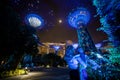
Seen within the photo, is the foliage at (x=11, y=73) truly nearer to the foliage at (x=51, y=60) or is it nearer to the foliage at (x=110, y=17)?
the foliage at (x=110, y=17)

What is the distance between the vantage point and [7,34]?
59.7 ft

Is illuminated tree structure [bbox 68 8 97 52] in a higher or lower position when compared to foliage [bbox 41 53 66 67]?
lower

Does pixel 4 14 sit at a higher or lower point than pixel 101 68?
higher

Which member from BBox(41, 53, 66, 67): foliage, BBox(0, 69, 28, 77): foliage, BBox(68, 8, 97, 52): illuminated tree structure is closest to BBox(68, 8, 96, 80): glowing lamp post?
BBox(68, 8, 97, 52): illuminated tree structure

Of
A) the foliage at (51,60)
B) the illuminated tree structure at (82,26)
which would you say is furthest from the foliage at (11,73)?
the foliage at (51,60)

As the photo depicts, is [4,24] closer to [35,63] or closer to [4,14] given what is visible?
[4,14]

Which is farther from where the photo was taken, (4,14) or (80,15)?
(4,14)

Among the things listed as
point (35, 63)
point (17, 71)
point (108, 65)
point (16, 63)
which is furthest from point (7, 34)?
point (35, 63)

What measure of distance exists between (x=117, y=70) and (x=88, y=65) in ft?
6.75

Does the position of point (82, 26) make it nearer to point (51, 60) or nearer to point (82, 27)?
point (82, 27)

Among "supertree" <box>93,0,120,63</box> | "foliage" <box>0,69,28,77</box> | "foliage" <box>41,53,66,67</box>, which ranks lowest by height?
"supertree" <box>93,0,120,63</box>

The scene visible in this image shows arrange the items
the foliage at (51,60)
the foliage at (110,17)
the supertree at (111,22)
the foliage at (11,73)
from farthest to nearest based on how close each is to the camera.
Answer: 1. the foliage at (51,60)
2. the foliage at (11,73)
3. the supertree at (111,22)
4. the foliage at (110,17)

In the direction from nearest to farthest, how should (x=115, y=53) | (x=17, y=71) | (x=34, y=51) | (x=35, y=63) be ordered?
(x=115, y=53), (x=17, y=71), (x=34, y=51), (x=35, y=63)

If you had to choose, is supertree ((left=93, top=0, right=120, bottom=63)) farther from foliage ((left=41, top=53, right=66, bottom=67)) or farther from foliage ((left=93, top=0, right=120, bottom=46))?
foliage ((left=41, top=53, right=66, bottom=67))
